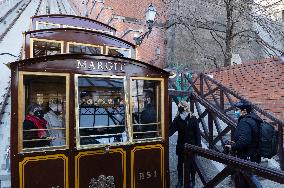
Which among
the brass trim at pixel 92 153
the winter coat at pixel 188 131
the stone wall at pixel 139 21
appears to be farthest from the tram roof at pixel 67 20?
the stone wall at pixel 139 21

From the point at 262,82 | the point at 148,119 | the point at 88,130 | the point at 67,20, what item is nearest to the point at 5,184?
the point at 88,130

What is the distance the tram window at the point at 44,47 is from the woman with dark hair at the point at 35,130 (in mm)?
2991

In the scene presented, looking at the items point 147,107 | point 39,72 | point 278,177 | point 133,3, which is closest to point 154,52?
point 133,3

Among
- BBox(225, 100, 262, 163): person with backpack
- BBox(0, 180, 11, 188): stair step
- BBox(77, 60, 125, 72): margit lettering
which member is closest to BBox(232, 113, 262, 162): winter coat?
BBox(225, 100, 262, 163): person with backpack

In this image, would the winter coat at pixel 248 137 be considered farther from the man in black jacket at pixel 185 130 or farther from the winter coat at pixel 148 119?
the winter coat at pixel 148 119

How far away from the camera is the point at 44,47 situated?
27.8 ft

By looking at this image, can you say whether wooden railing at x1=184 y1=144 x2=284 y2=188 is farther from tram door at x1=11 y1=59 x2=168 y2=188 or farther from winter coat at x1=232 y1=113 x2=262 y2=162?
tram door at x1=11 y1=59 x2=168 y2=188

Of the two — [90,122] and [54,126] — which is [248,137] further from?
[54,126]

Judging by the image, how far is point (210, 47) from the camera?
806 inches

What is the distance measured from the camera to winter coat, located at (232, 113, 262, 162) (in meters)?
5.18

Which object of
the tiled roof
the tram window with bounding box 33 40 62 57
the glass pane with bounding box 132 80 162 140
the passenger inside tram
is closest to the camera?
the passenger inside tram

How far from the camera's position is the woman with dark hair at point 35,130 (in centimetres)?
532

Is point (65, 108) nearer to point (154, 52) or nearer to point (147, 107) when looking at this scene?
point (147, 107)

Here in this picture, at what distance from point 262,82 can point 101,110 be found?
8.37m
